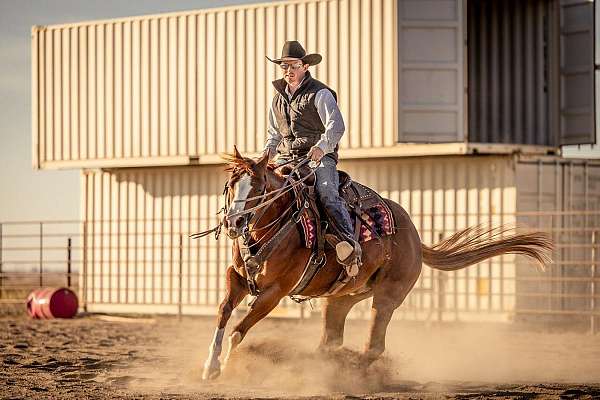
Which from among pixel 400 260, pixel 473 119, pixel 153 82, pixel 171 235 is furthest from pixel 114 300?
pixel 400 260

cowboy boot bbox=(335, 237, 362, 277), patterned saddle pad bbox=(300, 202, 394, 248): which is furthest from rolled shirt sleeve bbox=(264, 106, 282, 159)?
cowboy boot bbox=(335, 237, 362, 277)

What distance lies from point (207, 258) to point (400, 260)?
28.2ft

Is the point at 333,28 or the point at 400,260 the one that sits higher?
A: the point at 333,28

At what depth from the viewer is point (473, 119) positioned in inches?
736

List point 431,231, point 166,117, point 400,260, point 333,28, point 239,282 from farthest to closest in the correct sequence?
point 166,117, point 333,28, point 431,231, point 400,260, point 239,282

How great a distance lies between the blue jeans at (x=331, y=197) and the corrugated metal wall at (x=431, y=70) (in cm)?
796

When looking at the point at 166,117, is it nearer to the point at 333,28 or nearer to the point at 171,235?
the point at 171,235

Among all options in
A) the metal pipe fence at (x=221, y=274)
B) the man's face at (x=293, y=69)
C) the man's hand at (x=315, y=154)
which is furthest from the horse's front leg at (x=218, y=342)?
the metal pipe fence at (x=221, y=274)

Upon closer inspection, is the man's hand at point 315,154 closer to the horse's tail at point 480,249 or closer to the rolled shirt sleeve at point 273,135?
the rolled shirt sleeve at point 273,135

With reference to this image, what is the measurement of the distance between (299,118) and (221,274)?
9.85 meters

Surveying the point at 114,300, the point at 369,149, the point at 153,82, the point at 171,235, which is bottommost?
the point at 114,300

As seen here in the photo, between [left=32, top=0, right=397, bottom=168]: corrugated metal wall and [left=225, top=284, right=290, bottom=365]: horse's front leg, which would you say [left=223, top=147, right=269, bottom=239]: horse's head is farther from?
[left=32, top=0, right=397, bottom=168]: corrugated metal wall

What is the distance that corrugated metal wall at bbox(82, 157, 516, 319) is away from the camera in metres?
16.9

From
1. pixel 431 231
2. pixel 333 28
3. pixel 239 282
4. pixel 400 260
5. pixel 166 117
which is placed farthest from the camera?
pixel 166 117
